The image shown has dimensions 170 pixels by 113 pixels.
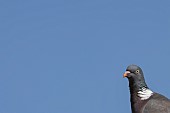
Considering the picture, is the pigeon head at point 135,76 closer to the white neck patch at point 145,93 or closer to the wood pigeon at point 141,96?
the wood pigeon at point 141,96

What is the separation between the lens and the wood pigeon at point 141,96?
52.9m

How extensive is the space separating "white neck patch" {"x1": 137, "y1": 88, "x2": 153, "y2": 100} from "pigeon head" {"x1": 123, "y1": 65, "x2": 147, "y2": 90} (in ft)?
0.44

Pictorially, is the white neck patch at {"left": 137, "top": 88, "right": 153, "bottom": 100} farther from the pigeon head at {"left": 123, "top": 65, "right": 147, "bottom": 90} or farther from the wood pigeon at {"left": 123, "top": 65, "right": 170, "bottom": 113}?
the pigeon head at {"left": 123, "top": 65, "right": 147, "bottom": 90}

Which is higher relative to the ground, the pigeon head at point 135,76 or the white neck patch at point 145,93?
the pigeon head at point 135,76

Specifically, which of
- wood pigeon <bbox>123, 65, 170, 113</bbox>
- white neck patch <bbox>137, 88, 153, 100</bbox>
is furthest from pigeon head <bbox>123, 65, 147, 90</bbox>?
white neck patch <bbox>137, 88, 153, 100</bbox>

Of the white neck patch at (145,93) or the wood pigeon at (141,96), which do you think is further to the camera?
the white neck patch at (145,93)

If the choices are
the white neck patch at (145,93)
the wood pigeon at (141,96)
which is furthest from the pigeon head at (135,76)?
the white neck patch at (145,93)

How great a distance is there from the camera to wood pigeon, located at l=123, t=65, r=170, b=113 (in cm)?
5288

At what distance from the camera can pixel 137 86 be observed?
53562 mm

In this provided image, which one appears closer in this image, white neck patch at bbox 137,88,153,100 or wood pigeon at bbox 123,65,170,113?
wood pigeon at bbox 123,65,170,113

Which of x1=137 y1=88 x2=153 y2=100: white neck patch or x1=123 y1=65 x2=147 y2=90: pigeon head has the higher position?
x1=123 y1=65 x2=147 y2=90: pigeon head

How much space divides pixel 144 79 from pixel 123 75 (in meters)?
0.72

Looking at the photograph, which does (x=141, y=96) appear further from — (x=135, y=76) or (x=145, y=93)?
(x=135, y=76)

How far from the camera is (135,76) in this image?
53.5 metres
